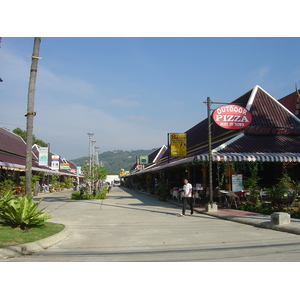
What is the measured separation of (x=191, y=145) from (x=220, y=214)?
45.3 ft

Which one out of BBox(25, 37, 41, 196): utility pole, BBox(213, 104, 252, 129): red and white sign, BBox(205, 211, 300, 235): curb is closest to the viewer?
BBox(205, 211, 300, 235): curb

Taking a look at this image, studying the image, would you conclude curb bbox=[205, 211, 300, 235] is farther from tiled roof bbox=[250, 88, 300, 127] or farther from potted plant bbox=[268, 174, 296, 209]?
tiled roof bbox=[250, 88, 300, 127]

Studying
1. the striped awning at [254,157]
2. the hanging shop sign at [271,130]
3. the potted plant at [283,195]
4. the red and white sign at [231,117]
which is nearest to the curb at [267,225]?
the potted plant at [283,195]

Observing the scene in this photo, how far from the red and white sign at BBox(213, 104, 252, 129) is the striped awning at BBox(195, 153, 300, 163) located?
1.82 metres

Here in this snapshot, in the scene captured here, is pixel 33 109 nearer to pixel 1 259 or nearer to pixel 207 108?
pixel 1 259

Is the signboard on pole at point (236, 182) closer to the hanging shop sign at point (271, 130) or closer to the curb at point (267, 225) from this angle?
the curb at point (267, 225)

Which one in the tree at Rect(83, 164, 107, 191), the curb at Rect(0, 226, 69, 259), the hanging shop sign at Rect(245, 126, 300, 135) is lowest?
the curb at Rect(0, 226, 69, 259)

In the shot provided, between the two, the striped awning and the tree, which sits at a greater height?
the striped awning

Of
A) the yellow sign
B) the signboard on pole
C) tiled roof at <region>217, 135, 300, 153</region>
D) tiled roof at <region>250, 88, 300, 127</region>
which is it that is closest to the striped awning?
tiled roof at <region>217, 135, 300, 153</region>

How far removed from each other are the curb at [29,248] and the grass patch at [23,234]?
0.64 ft

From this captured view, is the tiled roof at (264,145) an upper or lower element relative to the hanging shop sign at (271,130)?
lower

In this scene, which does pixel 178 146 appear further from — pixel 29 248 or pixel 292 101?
pixel 29 248

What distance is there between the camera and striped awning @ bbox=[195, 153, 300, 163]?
15625mm

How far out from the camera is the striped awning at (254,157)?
51.3 feet
